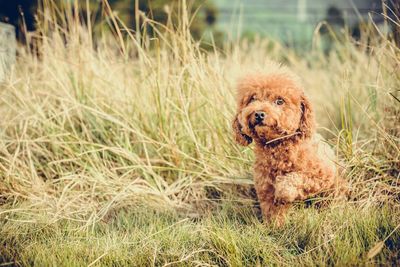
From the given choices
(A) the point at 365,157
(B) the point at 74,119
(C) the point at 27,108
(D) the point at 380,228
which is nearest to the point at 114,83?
(B) the point at 74,119

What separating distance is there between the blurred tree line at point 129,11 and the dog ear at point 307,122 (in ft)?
4.04

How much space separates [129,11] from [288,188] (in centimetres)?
733

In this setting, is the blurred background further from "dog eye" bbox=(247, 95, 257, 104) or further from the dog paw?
the dog paw

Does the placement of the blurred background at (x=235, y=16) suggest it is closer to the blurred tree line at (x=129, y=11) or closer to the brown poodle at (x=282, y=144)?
the blurred tree line at (x=129, y=11)

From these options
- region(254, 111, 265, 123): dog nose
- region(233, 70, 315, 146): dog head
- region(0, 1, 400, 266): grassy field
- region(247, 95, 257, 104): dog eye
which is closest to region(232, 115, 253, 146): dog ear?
region(233, 70, 315, 146): dog head

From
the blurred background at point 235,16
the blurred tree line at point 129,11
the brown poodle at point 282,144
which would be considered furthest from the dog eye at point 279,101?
the blurred tree line at point 129,11

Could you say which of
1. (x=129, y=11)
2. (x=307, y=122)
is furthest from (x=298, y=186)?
(x=129, y=11)

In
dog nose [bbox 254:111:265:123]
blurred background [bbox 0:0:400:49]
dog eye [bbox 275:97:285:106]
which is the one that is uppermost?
dog eye [bbox 275:97:285:106]

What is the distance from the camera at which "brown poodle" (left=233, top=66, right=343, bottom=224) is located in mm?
2820

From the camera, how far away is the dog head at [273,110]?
2809mm

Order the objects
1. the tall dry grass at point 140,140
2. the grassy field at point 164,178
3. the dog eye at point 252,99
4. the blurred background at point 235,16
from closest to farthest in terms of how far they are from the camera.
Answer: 1. the grassy field at point 164,178
2. the dog eye at point 252,99
3. the tall dry grass at point 140,140
4. the blurred background at point 235,16

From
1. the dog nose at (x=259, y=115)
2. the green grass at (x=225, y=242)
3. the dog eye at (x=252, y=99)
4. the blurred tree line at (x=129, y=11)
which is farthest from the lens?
the blurred tree line at (x=129, y=11)

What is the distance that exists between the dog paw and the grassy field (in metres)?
0.13

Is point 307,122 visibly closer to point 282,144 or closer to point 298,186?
point 282,144
